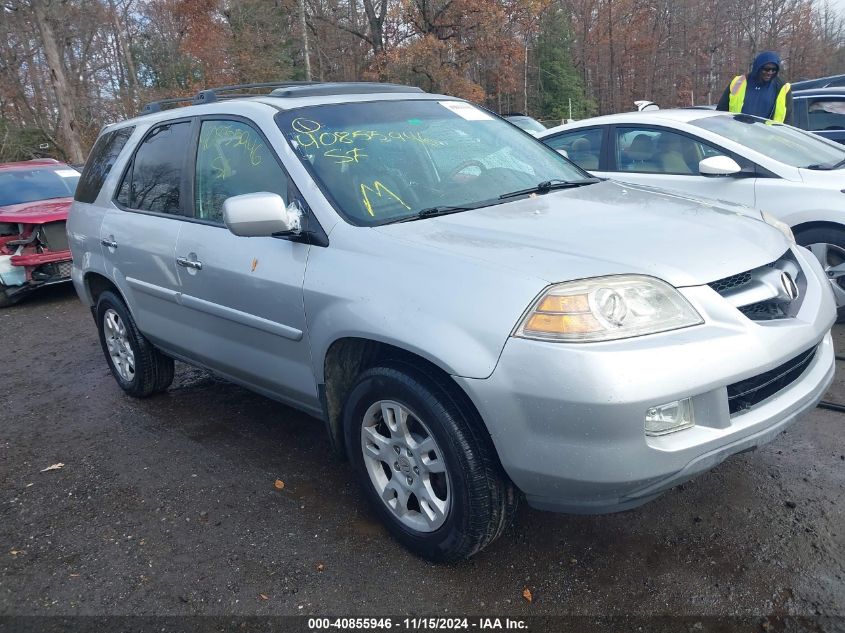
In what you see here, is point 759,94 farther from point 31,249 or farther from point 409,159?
point 31,249

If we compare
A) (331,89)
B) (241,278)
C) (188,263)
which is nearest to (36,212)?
(188,263)

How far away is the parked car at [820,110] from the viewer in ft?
26.4

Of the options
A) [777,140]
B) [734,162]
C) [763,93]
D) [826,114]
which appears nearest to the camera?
[734,162]

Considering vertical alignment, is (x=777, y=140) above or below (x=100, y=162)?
below

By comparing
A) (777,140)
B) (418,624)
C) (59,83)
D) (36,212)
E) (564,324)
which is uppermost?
(59,83)

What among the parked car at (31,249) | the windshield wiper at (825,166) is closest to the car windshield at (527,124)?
the parked car at (31,249)

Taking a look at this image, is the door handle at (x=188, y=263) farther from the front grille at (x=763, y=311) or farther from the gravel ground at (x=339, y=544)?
the front grille at (x=763, y=311)

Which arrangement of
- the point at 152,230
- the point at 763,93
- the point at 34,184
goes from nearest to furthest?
1. the point at 152,230
2. the point at 763,93
3. the point at 34,184

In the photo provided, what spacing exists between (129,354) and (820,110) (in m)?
7.87

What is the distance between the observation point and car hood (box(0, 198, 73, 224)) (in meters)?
7.81

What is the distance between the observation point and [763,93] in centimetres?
689

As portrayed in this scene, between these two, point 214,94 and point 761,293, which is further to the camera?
point 214,94

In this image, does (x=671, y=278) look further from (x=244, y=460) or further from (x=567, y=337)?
(x=244, y=460)

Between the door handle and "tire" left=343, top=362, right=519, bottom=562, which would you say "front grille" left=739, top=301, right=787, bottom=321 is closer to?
"tire" left=343, top=362, right=519, bottom=562
